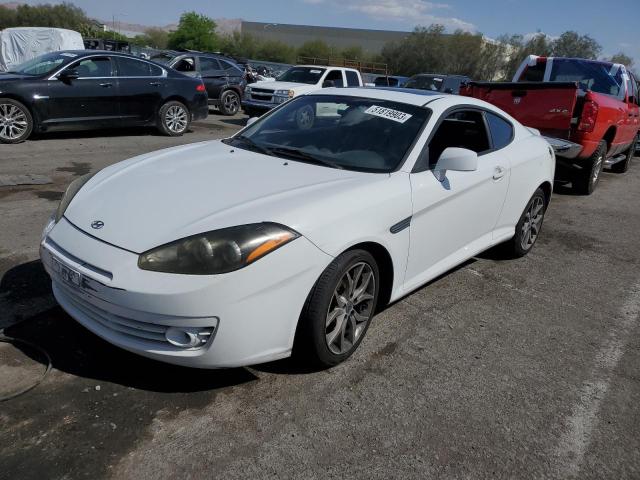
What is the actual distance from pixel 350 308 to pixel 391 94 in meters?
1.85

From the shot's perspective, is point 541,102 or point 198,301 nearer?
point 198,301

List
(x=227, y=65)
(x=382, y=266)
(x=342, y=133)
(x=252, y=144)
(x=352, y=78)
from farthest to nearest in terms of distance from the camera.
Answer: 1. (x=227, y=65)
2. (x=352, y=78)
3. (x=252, y=144)
4. (x=342, y=133)
5. (x=382, y=266)

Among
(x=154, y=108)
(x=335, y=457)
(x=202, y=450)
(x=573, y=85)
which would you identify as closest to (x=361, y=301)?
(x=335, y=457)

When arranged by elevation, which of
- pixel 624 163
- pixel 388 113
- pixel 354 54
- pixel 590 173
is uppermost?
pixel 388 113

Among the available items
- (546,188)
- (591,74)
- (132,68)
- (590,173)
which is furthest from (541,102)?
(132,68)

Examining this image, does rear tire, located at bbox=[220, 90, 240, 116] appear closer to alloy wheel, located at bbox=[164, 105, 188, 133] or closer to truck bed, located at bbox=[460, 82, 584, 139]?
alloy wheel, located at bbox=[164, 105, 188, 133]

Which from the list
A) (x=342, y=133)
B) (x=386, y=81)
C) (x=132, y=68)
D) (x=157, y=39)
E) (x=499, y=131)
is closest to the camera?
(x=342, y=133)

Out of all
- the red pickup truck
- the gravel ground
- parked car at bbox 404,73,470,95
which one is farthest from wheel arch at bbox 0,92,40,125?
parked car at bbox 404,73,470,95

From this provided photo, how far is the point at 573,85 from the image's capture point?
23.0 feet

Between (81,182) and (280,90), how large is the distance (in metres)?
10.6

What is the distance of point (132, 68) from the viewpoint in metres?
10.2

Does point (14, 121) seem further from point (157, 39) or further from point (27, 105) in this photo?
point (157, 39)

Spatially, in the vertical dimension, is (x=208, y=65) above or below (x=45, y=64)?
below

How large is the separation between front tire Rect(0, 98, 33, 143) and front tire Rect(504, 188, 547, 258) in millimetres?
7876
